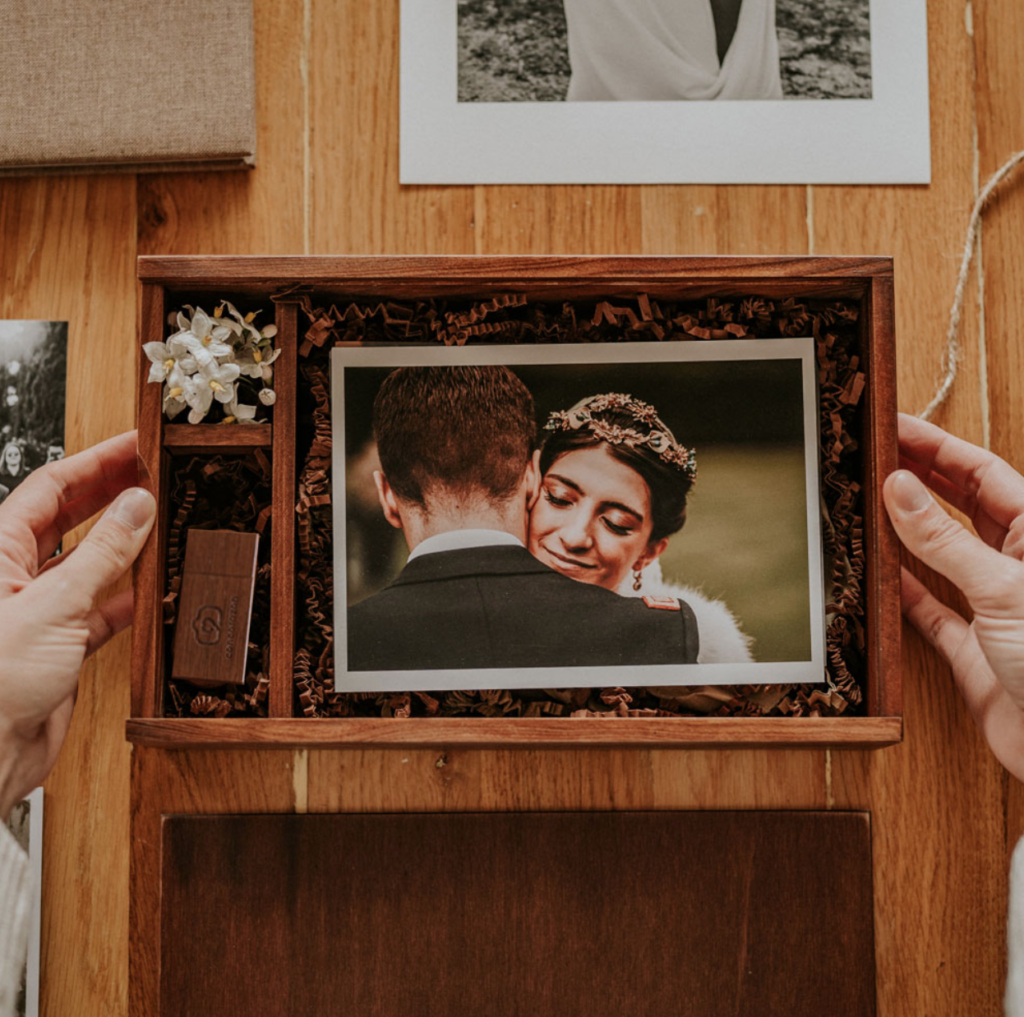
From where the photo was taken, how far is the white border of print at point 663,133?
2.74 feet

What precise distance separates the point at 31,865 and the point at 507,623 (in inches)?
20.7

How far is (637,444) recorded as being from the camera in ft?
2.40

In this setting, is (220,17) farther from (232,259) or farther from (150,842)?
(150,842)

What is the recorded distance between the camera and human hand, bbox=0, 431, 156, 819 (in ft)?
2.14

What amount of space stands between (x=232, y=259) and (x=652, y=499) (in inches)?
16.3

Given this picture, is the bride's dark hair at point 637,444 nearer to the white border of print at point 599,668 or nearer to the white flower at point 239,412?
the white border of print at point 599,668

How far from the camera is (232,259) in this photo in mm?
699

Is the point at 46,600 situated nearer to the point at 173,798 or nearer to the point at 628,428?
the point at 173,798

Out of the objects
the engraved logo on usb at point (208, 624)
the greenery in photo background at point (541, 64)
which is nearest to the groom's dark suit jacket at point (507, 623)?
the engraved logo on usb at point (208, 624)

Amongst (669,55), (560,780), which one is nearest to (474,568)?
(560,780)

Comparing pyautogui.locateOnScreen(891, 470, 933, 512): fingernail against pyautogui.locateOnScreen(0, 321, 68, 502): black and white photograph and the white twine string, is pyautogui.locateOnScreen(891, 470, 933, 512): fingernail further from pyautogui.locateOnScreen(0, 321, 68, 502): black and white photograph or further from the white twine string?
pyautogui.locateOnScreen(0, 321, 68, 502): black and white photograph

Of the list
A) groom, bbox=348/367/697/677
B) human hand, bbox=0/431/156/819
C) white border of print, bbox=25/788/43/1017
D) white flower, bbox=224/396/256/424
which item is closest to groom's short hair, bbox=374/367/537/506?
groom, bbox=348/367/697/677

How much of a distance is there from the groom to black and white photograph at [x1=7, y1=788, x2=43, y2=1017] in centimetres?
37

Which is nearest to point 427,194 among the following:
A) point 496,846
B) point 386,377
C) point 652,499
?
point 386,377
